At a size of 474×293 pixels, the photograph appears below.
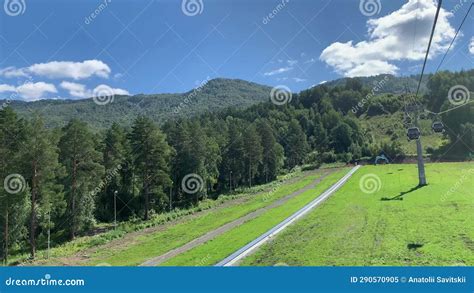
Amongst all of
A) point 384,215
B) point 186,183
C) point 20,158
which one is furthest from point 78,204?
point 384,215

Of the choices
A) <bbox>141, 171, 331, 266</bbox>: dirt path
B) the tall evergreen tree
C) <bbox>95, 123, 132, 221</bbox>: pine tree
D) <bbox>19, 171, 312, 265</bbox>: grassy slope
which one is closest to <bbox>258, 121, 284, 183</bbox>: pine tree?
<bbox>19, 171, 312, 265</bbox>: grassy slope

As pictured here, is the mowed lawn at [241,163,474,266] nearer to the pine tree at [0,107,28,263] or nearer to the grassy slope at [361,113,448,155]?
the pine tree at [0,107,28,263]

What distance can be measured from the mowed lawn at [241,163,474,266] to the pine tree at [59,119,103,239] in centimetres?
3053

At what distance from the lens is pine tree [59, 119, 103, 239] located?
53.5 metres

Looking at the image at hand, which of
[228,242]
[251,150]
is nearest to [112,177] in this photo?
[251,150]

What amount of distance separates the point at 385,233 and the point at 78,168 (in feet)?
134

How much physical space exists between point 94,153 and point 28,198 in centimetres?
1255

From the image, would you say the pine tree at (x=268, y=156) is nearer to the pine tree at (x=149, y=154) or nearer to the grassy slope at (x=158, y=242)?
the pine tree at (x=149, y=154)

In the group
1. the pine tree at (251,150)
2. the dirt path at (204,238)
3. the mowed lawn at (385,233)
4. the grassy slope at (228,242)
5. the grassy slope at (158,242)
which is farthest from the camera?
the pine tree at (251,150)

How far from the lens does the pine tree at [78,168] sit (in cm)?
5347

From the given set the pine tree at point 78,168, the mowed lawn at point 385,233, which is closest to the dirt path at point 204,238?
the mowed lawn at point 385,233

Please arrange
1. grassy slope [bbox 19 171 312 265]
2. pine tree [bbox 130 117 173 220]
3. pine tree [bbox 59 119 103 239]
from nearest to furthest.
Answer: grassy slope [bbox 19 171 312 265] < pine tree [bbox 59 119 103 239] < pine tree [bbox 130 117 173 220]

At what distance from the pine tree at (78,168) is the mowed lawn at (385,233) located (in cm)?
3053

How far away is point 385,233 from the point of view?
1065 inches
